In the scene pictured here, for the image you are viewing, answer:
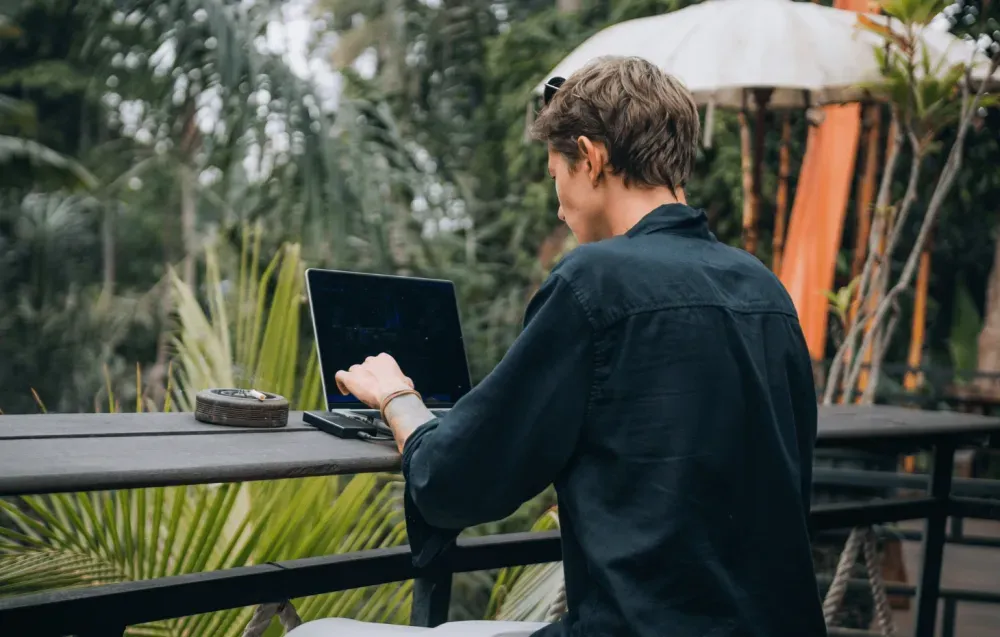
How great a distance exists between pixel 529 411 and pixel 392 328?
617 mm

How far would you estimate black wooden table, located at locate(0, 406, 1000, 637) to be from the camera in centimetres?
122

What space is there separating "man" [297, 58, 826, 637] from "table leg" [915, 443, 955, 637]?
1630mm

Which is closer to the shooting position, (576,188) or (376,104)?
(576,188)

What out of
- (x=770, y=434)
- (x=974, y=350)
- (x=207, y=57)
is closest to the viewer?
(x=770, y=434)

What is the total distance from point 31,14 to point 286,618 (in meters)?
11.5

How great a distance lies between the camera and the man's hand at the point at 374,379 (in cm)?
158

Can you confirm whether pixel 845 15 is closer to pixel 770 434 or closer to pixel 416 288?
pixel 416 288

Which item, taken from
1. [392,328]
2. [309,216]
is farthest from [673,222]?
[309,216]

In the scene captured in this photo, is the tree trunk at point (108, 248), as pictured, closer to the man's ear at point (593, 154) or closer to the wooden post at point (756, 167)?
the wooden post at point (756, 167)

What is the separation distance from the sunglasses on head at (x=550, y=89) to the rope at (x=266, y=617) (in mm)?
907

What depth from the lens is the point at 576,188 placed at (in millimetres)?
1404

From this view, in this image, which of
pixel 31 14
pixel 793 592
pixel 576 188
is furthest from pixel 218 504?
pixel 31 14

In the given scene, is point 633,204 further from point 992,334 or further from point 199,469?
point 992,334

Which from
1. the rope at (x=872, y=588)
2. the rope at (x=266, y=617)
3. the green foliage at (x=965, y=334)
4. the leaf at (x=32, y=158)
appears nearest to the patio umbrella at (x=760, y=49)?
the rope at (x=872, y=588)
